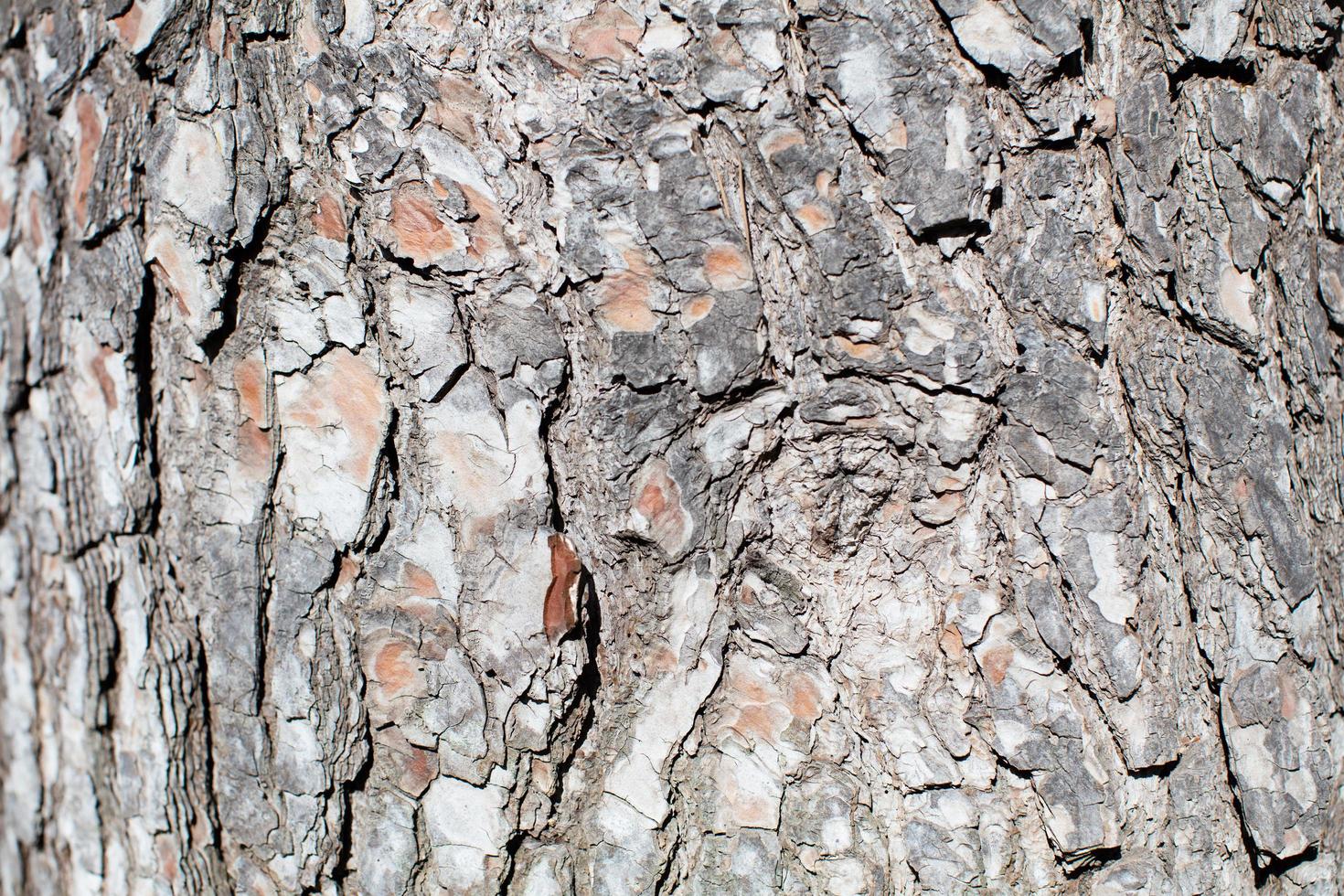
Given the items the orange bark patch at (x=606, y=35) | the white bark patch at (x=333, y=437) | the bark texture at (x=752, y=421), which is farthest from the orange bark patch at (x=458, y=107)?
the white bark patch at (x=333, y=437)

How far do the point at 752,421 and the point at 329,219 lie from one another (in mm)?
460

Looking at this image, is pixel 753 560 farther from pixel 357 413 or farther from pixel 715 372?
pixel 357 413

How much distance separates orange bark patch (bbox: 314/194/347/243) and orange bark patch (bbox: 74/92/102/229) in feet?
1.02

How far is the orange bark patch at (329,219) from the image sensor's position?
885mm

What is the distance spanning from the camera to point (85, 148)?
101 centimetres

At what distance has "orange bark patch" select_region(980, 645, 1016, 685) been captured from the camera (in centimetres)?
87

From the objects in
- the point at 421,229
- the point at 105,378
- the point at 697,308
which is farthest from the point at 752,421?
the point at 105,378

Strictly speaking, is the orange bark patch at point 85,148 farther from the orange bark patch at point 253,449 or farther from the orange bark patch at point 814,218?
the orange bark patch at point 814,218

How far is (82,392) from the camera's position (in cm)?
106

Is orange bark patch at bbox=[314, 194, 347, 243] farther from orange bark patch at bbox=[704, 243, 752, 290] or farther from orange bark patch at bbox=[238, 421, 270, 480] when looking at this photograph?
orange bark patch at bbox=[704, 243, 752, 290]

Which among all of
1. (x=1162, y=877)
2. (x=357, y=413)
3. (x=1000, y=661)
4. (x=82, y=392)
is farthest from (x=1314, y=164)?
(x=82, y=392)

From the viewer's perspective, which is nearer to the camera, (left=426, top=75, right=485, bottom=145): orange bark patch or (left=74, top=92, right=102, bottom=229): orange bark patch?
(left=426, top=75, right=485, bottom=145): orange bark patch

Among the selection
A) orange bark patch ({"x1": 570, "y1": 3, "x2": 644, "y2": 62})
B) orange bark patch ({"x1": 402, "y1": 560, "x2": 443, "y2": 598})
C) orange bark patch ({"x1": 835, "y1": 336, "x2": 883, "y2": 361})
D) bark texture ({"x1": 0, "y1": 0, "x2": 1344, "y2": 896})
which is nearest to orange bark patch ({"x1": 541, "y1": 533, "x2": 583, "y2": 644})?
bark texture ({"x1": 0, "y1": 0, "x2": 1344, "y2": 896})

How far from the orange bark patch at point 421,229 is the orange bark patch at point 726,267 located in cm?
24
